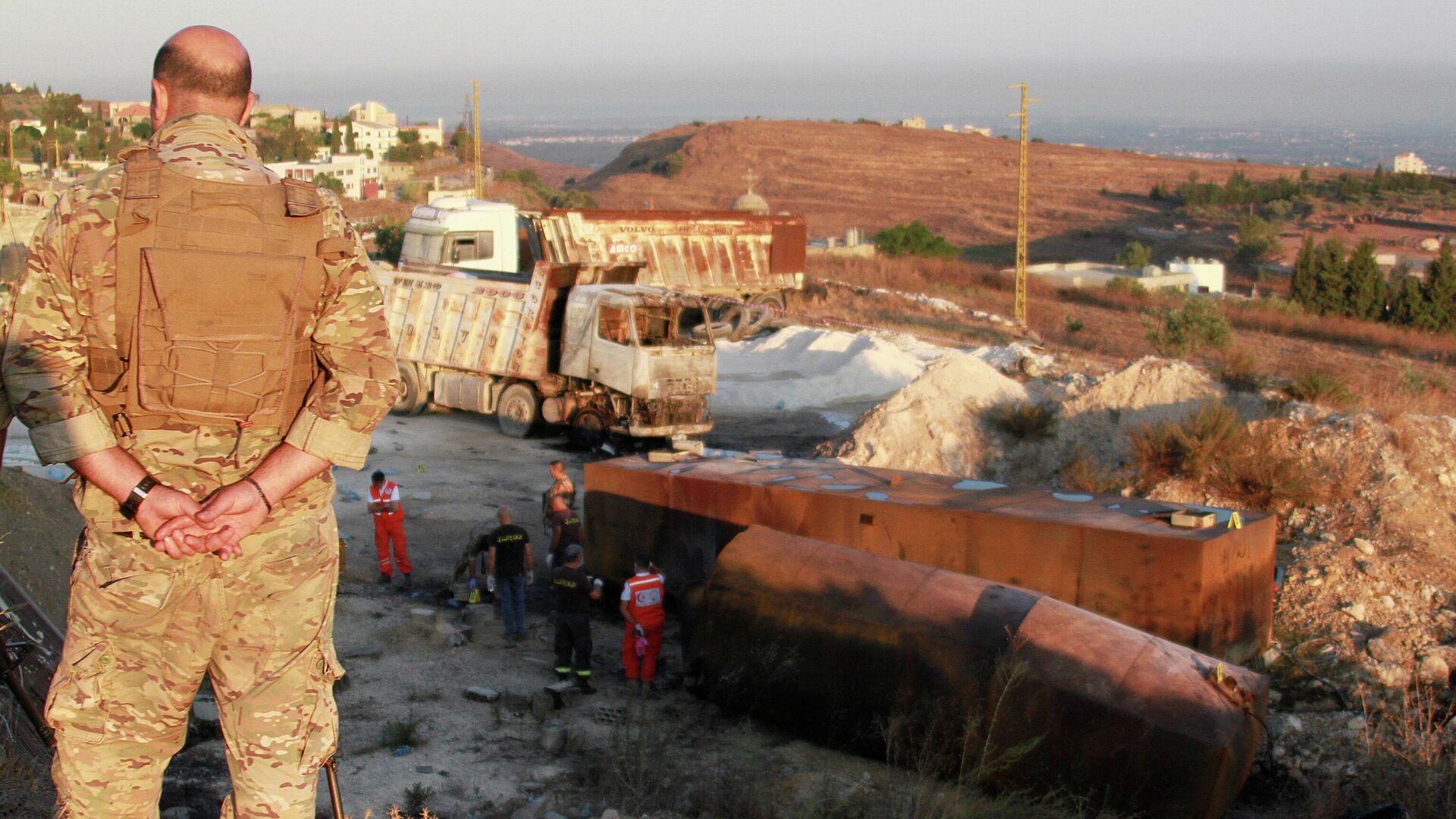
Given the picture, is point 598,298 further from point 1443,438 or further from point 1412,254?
point 1412,254

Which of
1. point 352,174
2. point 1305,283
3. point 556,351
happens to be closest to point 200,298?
point 556,351

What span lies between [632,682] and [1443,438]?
8926 mm

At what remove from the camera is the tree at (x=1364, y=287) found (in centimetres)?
4025

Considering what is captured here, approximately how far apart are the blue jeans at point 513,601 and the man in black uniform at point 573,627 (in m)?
1.18

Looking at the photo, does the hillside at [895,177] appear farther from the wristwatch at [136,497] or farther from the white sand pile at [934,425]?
the wristwatch at [136,497]

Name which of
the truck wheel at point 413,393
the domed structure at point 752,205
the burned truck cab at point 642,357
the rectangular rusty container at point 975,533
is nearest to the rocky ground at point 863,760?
the rectangular rusty container at point 975,533

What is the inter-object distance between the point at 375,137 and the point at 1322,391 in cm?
10405

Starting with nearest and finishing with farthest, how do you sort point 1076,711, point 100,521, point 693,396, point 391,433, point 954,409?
point 100,521, point 1076,711, point 954,409, point 693,396, point 391,433

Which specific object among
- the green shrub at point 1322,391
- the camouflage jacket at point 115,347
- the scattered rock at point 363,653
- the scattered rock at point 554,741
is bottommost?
the scattered rock at point 363,653

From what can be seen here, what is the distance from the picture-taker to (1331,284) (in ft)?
137

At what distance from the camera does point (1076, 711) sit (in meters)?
5.67

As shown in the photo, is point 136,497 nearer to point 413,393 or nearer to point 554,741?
point 554,741

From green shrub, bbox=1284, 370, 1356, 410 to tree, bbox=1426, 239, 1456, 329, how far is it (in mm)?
27304

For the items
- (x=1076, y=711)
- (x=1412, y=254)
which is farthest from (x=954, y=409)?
(x=1412, y=254)
